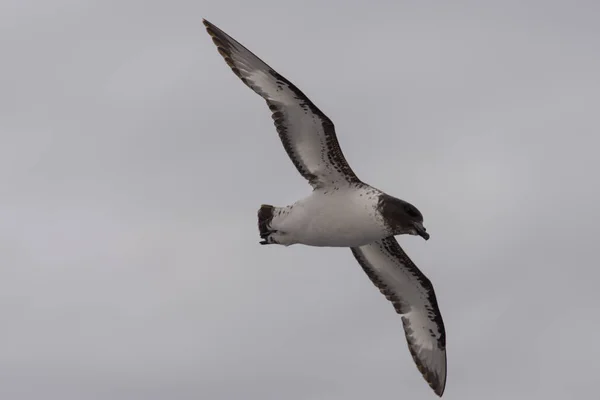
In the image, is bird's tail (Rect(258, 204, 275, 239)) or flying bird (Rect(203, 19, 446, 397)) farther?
bird's tail (Rect(258, 204, 275, 239))

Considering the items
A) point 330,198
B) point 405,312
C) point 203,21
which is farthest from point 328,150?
point 405,312

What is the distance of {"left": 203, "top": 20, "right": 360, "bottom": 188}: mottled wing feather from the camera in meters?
27.2

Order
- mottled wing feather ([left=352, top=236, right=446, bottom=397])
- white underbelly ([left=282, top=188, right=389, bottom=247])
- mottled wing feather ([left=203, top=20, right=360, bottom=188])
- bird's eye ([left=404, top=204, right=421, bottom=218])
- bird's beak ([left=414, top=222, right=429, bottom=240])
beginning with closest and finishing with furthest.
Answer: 1. mottled wing feather ([left=203, top=20, right=360, bottom=188])
2. bird's eye ([left=404, top=204, right=421, bottom=218])
3. bird's beak ([left=414, top=222, right=429, bottom=240])
4. white underbelly ([left=282, top=188, right=389, bottom=247])
5. mottled wing feather ([left=352, top=236, right=446, bottom=397])

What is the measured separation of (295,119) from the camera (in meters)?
27.7

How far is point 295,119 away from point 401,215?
317 cm

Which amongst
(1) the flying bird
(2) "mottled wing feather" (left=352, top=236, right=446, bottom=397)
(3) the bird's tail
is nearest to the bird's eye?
(1) the flying bird

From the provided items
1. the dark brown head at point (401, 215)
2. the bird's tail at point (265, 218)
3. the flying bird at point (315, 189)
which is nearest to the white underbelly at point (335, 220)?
the flying bird at point (315, 189)

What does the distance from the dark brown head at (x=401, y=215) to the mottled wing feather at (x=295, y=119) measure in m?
1.16

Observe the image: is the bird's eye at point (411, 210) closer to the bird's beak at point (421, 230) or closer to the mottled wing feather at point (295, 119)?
the bird's beak at point (421, 230)

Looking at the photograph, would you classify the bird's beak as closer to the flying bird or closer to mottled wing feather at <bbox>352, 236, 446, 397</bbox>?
the flying bird

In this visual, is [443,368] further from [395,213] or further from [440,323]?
[395,213]

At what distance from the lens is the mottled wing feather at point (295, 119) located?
2722 centimetres

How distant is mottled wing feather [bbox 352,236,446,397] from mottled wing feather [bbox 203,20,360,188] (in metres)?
3.83

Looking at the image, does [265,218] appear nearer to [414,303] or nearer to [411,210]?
[411,210]
